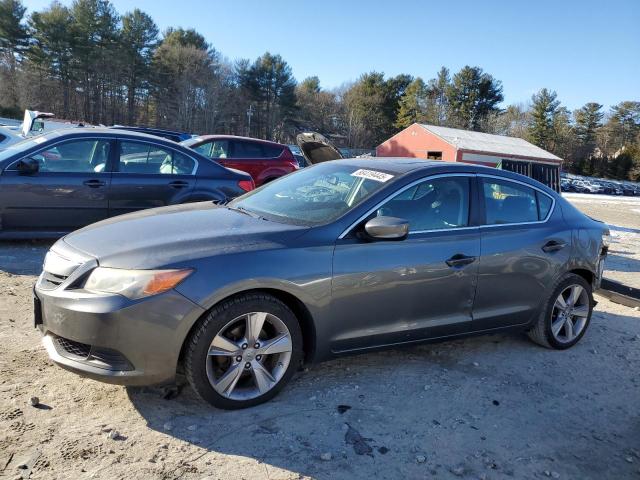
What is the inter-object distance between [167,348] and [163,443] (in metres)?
0.51

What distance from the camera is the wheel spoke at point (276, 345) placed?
3146mm

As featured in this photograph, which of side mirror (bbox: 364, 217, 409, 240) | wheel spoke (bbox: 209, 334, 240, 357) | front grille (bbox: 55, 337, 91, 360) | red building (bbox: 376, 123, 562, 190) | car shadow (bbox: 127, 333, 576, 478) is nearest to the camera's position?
car shadow (bbox: 127, 333, 576, 478)

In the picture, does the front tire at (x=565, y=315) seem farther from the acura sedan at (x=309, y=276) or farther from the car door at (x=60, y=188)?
the car door at (x=60, y=188)

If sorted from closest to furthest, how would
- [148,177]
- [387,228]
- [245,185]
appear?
1. [387,228]
2. [148,177]
3. [245,185]

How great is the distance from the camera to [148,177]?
6961 millimetres

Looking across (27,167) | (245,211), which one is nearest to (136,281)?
(245,211)

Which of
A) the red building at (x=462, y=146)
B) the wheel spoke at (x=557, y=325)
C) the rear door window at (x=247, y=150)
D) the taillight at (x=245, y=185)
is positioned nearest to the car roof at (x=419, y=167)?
the wheel spoke at (x=557, y=325)

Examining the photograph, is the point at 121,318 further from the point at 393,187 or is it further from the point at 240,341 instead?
the point at 393,187

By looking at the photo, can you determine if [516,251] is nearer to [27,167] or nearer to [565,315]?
[565,315]

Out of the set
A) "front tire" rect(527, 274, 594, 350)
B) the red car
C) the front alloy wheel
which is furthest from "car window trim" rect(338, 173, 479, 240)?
the red car

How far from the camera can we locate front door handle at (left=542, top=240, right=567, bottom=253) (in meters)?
4.36

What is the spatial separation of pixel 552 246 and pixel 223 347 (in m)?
3.02

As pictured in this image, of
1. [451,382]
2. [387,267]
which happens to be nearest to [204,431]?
[387,267]

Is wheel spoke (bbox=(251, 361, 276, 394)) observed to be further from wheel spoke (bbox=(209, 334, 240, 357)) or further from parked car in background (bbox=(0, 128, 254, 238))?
parked car in background (bbox=(0, 128, 254, 238))
